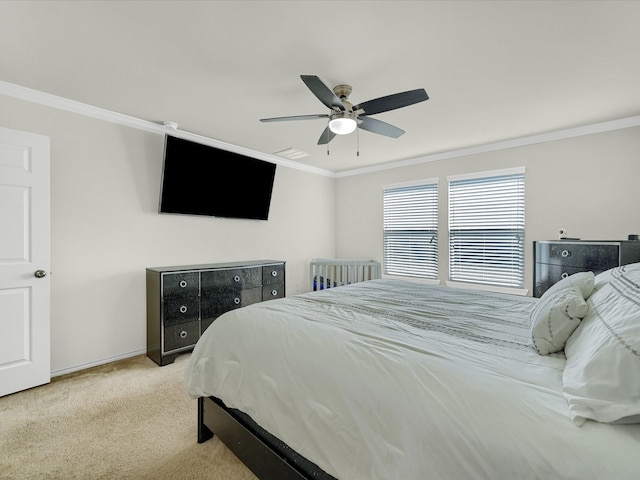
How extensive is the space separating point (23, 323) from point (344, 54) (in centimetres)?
323

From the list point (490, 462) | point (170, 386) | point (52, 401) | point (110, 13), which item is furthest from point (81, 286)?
point (490, 462)

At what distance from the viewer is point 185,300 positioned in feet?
10.1

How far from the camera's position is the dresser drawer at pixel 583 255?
8.62 ft

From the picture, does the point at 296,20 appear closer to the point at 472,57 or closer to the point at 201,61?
the point at 201,61

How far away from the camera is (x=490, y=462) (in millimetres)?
773

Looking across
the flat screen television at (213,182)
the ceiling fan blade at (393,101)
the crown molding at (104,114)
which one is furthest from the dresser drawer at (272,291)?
the ceiling fan blade at (393,101)

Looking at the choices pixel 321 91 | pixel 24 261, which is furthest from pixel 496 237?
pixel 24 261

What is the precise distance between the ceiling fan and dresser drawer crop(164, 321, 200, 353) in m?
2.27

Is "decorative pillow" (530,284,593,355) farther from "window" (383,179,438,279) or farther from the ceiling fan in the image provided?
"window" (383,179,438,279)

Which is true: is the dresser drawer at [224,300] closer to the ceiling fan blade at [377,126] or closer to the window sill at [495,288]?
the ceiling fan blade at [377,126]

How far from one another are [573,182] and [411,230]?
6.64 ft

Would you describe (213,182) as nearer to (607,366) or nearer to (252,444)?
(252,444)

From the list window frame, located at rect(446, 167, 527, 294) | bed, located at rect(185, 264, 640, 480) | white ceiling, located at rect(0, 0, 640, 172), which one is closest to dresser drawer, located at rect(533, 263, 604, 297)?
window frame, located at rect(446, 167, 527, 294)

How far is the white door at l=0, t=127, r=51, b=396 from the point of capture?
2305 mm
